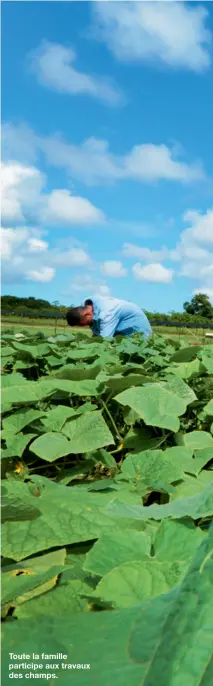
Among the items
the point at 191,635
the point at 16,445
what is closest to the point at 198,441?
the point at 16,445

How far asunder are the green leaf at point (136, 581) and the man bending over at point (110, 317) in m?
7.54

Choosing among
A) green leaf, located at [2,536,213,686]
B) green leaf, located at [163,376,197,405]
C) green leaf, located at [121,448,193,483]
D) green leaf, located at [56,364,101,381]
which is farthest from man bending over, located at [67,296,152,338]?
green leaf, located at [2,536,213,686]

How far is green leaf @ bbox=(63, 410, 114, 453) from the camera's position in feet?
7.07

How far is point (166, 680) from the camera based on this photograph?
0.79 ft

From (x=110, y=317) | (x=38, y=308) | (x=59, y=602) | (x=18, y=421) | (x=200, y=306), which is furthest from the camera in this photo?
(x=200, y=306)

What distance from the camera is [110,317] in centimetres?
873

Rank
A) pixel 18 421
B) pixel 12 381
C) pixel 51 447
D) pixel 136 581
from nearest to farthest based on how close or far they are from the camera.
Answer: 1. pixel 136 581
2. pixel 51 447
3. pixel 18 421
4. pixel 12 381

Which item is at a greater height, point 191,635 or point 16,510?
point 191,635

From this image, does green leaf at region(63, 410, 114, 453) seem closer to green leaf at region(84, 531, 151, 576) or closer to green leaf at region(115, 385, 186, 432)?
green leaf at region(115, 385, 186, 432)

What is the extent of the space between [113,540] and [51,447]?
1136 mm

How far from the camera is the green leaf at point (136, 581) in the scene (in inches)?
36.2

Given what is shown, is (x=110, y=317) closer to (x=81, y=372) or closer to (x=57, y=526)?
(x=81, y=372)

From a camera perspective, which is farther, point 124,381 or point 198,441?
point 124,381

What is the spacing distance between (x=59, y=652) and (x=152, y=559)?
55 centimetres
